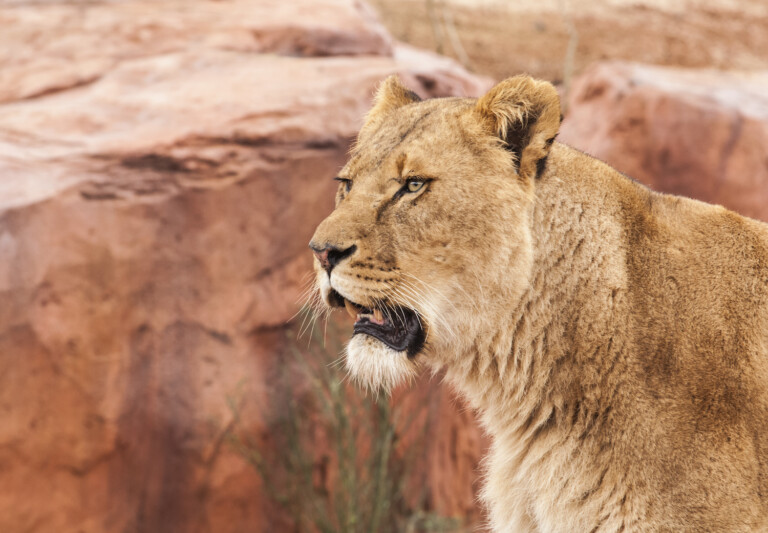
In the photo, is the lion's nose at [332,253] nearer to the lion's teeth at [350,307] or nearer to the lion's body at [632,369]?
the lion's teeth at [350,307]

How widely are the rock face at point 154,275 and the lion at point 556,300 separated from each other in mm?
2525

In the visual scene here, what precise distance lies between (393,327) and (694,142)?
5.03m

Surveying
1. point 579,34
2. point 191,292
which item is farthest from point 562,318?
point 579,34

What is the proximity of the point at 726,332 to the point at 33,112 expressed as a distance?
175 inches

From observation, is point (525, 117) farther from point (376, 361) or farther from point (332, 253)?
point (376, 361)

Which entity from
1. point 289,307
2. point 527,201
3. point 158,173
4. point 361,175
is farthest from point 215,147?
point 527,201

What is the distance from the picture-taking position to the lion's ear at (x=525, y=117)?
260 centimetres

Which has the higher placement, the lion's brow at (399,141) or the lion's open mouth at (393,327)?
the lion's brow at (399,141)

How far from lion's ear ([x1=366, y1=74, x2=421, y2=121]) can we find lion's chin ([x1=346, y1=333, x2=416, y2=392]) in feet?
2.86

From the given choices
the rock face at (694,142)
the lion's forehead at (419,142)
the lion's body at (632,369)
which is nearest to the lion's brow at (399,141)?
the lion's forehead at (419,142)

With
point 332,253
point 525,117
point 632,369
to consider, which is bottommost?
point 632,369

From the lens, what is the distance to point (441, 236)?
8.49 feet

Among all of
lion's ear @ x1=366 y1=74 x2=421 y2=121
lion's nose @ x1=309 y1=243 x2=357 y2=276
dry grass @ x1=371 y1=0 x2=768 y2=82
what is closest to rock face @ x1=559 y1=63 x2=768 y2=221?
dry grass @ x1=371 y1=0 x2=768 y2=82

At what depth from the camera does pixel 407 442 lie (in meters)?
5.84
